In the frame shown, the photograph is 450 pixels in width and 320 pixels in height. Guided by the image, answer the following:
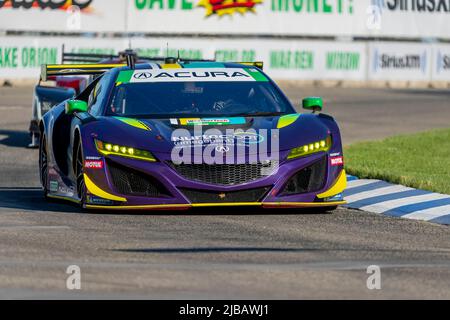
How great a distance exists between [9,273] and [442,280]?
2443mm

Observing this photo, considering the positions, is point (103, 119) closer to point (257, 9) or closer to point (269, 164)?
point (269, 164)

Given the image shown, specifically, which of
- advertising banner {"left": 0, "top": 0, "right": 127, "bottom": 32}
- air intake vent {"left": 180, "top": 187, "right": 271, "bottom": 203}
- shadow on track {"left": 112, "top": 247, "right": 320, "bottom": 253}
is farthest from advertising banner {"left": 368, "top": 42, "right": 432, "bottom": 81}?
shadow on track {"left": 112, "top": 247, "right": 320, "bottom": 253}

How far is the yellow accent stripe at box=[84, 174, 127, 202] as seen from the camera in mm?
11492

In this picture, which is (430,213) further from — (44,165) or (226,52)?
(226,52)

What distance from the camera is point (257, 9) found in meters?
34.1

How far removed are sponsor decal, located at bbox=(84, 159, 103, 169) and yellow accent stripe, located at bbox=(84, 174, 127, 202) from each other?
0.30 ft

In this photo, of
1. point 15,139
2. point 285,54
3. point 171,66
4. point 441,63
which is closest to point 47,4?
point 285,54

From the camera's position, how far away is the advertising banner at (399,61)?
116ft

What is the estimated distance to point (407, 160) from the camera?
16.9 meters

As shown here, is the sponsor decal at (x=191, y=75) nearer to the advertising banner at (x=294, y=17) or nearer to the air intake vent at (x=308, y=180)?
the air intake vent at (x=308, y=180)

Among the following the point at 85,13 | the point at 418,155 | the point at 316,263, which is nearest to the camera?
the point at 316,263

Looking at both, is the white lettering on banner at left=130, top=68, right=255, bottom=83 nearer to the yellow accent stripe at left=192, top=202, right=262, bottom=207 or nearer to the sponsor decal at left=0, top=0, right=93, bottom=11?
the yellow accent stripe at left=192, top=202, right=262, bottom=207

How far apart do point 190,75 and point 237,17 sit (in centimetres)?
2104

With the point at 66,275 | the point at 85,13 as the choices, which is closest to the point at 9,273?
the point at 66,275
